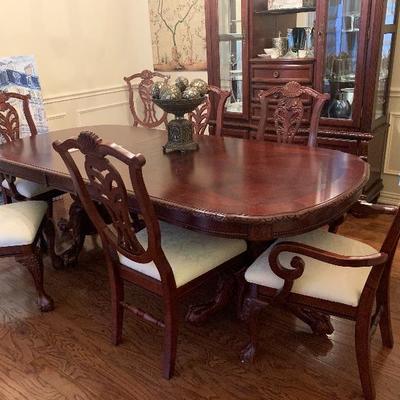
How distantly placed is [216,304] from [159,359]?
1.20 feet

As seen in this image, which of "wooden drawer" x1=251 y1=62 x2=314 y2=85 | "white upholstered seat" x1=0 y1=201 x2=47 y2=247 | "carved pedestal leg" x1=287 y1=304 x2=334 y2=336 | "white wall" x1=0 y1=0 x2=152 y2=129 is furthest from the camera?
"white wall" x1=0 y1=0 x2=152 y2=129

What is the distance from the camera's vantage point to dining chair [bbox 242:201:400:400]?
139cm

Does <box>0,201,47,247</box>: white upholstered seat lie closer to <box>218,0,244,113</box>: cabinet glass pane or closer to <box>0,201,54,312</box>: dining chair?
<box>0,201,54,312</box>: dining chair

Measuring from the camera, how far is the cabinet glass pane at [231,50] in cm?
317

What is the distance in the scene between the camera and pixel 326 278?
1493 millimetres

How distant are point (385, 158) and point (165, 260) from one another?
91.6 inches

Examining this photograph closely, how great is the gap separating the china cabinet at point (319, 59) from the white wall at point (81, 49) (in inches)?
43.9

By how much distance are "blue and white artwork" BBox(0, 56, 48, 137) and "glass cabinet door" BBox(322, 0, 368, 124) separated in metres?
2.18

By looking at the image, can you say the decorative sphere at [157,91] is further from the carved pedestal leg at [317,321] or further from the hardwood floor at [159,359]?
the carved pedestal leg at [317,321]

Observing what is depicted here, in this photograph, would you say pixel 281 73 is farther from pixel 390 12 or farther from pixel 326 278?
pixel 326 278

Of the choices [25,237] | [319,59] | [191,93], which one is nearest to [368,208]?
[191,93]

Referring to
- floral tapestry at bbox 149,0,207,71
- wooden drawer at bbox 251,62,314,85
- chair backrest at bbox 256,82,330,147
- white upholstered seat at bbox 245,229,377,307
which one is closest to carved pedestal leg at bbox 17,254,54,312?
white upholstered seat at bbox 245,229,377,307

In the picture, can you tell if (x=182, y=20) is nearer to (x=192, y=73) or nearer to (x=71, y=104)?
(x=192, y=73)

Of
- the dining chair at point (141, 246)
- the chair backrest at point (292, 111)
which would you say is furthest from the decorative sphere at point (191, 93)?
the chair backrest at point (292, 111)
